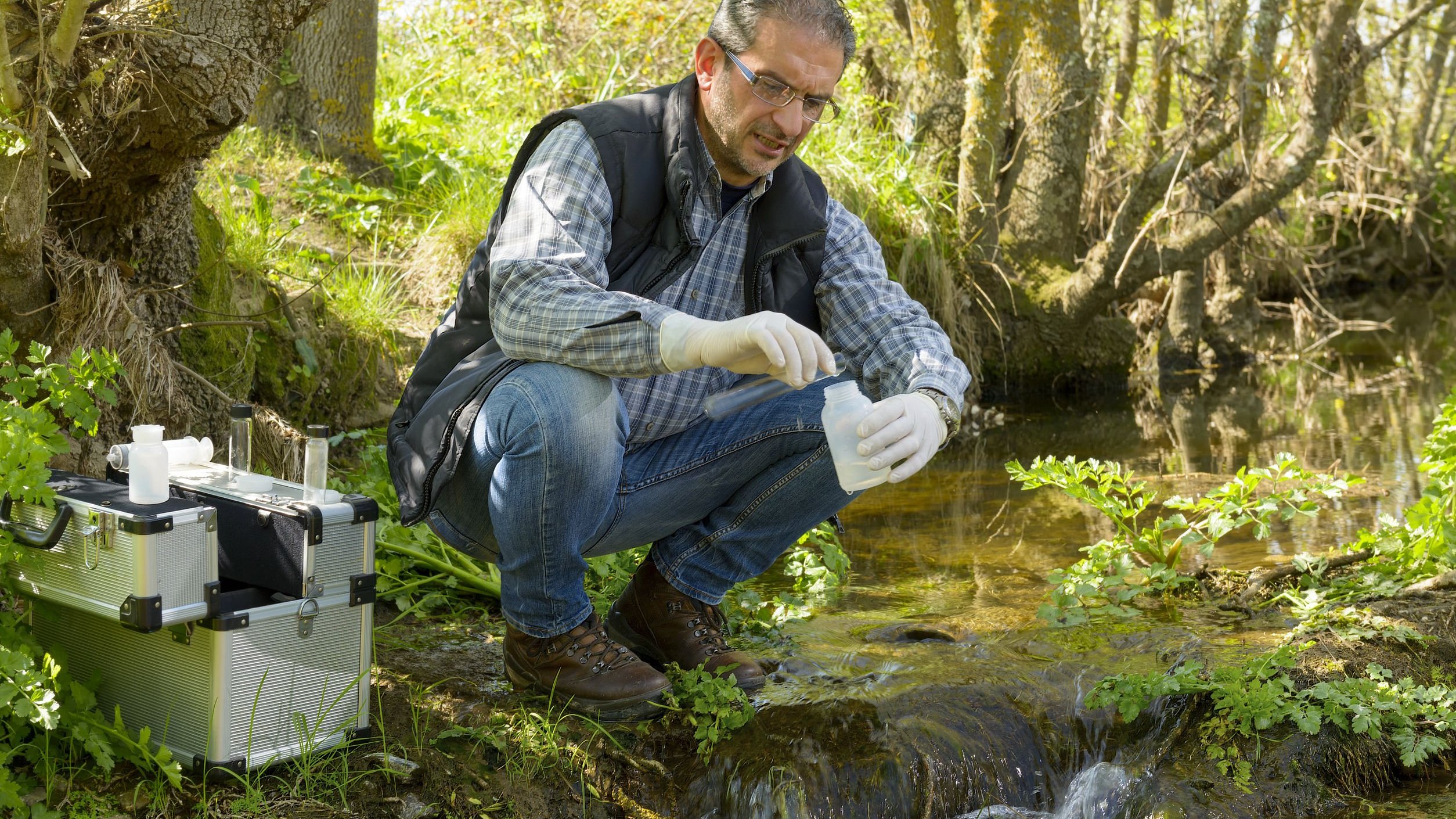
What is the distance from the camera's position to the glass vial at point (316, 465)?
212 centimetres

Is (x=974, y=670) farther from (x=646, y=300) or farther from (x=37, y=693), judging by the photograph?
(x=37, y=693)

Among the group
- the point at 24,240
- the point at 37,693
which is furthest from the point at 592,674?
the point at 24,240

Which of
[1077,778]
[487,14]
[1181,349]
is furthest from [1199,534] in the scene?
[487,14]

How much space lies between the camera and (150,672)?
2.11m

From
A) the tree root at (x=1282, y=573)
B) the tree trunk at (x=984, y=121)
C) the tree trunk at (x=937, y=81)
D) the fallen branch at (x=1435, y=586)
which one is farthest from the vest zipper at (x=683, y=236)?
the tree trunk at (x=937, y=81)

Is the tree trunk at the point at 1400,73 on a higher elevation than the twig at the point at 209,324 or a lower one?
higher

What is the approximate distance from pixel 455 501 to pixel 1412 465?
4400 mm

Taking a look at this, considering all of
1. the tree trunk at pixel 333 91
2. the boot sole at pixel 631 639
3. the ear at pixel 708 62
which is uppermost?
the tree trunk at pixel 333 91

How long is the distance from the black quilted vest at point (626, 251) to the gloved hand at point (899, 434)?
1.56ft

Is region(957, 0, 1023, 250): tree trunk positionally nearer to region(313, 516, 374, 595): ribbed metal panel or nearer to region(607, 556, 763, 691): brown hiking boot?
region(607, 556, 763, 691): brown hiking boot

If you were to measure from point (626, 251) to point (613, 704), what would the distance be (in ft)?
2.89

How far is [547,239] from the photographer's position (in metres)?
2.24

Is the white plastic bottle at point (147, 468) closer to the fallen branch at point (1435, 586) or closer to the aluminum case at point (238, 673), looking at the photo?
the aluminum case at point (238, 673)

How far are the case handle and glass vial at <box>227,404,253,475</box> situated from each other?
0.33 metres
